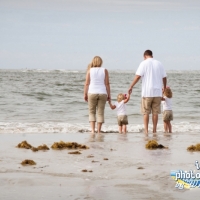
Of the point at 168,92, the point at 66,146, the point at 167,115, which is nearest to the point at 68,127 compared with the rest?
the point at 167,115

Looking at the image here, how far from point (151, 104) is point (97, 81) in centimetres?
125

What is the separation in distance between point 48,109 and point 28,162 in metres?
13.4

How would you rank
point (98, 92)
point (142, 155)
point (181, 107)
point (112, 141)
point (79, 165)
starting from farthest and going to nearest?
point (181, 107) → point (98, 92) → point (112, 141) → point (142, 155) → point (79, 165)

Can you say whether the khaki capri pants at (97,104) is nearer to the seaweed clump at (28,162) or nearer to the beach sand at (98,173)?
the beach sand at (98,173)

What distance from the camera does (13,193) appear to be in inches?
194

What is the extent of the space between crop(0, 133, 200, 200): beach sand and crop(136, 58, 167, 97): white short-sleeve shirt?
6.49ft

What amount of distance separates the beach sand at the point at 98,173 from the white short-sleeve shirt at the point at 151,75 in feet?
6.49

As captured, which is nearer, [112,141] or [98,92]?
→ [112,141]

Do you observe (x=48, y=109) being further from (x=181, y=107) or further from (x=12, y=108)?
(x=181, y=107)

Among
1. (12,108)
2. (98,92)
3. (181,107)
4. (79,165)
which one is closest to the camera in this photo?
(79,165)

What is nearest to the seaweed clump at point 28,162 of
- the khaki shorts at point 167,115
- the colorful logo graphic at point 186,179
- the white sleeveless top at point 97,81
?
→ the colorful logo graphic at point 186,179

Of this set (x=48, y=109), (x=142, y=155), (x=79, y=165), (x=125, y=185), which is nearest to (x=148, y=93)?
(x=142, y=155)

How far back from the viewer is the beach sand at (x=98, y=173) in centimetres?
490

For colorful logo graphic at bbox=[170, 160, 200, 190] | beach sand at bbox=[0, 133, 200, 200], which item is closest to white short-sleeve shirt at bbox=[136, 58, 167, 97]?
beach sand at bbox=[0, 133, 200, 200]
